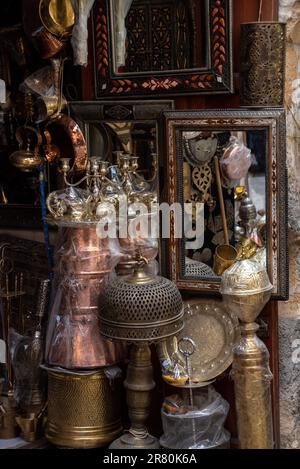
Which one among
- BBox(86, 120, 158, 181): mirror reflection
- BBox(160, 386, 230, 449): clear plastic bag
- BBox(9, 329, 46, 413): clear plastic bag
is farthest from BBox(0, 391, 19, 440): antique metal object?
BBox(86, 120, 158, 181): mirror reflection

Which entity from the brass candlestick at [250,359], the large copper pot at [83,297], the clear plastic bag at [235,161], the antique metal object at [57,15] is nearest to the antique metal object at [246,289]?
the brass candlestick at [250,359]

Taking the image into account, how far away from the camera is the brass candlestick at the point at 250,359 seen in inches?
131

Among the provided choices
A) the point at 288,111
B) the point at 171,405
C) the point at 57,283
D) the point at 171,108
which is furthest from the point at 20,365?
the point at 288,111

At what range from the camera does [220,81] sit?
11.5 ft

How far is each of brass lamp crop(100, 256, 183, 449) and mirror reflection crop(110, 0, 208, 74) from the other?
35.3 inches

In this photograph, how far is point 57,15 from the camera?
3713mm

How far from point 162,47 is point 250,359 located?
1405 mm

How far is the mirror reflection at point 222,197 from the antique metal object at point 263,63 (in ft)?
0.47

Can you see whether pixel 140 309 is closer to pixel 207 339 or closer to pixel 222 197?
pixel 207 339

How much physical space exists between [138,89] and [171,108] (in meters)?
0.19

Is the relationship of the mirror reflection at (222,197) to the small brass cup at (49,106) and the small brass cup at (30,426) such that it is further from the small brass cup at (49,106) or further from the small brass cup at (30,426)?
the small brass cup at (30,426)

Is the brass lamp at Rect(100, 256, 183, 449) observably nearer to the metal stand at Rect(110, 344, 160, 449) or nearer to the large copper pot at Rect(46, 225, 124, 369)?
the metal stand at Rect(110, 344, 160, 449)

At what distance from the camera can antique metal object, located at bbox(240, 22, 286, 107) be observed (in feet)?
10.9

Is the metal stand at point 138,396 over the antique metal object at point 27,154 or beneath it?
beneath
